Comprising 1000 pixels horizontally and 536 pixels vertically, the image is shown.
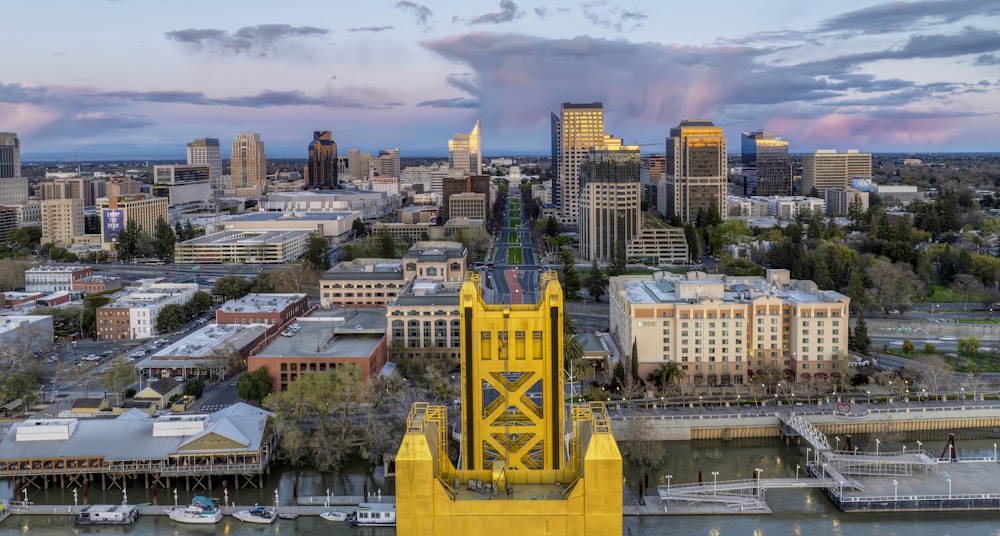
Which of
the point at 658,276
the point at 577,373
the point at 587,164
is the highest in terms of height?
the point at 587,164

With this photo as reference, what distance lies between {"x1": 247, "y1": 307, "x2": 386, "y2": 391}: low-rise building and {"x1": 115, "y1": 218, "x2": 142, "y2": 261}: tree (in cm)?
3625

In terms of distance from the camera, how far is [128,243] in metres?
67.5

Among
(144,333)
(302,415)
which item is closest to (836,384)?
(302,415)

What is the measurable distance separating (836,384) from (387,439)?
15.8 metres

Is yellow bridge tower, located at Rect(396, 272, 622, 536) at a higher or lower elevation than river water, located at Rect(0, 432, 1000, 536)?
higher

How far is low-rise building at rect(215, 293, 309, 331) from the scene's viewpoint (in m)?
38.4

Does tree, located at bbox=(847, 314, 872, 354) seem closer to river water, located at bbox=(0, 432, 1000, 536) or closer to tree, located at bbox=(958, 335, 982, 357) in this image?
tree, located at bbox=(958, 335, 982, 357)

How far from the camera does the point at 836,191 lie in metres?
89.3

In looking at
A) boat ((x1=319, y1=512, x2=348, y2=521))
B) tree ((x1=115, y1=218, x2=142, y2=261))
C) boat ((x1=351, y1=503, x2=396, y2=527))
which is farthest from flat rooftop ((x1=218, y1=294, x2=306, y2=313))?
tree ((x1=115, y1=218, x2=142, y2=261))

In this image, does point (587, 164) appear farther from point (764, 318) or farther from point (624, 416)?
point (624, 416)

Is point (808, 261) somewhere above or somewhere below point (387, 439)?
above

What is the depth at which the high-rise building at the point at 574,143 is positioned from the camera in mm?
87438

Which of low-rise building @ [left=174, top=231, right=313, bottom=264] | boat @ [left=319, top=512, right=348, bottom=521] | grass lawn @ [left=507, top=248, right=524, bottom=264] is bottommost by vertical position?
boat @ [left=319, top=512, right=348, bottom=521]

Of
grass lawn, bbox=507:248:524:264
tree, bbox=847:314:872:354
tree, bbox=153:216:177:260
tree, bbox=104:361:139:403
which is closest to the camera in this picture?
tree, bbox=104:361:139:403
